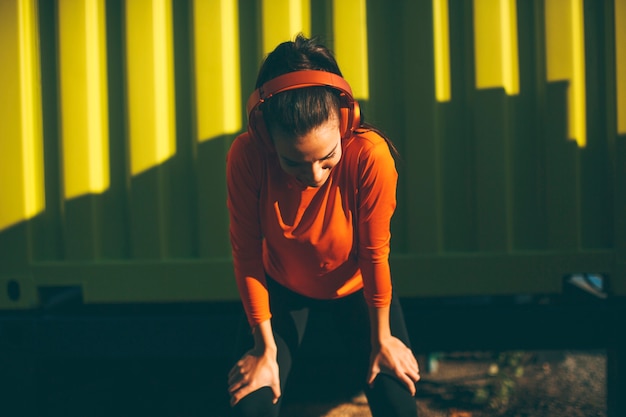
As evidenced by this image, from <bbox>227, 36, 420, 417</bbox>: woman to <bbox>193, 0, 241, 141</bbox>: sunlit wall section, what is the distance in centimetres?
65

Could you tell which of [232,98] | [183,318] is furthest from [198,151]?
[183,318]

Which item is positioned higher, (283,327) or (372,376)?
Result: (283,327)

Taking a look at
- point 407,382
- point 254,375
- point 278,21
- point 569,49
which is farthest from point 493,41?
point 254,375

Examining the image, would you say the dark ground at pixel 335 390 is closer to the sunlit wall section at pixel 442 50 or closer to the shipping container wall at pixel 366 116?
the shipping container wall at pixel 366 116

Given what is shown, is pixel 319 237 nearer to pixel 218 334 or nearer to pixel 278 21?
pixel 218 334

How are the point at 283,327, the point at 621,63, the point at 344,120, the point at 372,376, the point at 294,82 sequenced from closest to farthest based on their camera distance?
the point at 294,82
the point at 344,120
the point at 372,376
the point at 283,327
the point at 621,63

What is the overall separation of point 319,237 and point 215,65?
1.03m

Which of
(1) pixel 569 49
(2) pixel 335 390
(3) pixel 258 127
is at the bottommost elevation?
(2) pixel 335 390

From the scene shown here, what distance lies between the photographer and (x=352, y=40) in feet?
7.44

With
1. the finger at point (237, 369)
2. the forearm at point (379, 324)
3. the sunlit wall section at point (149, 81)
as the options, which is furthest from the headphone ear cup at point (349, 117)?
the sunlit wall section at point (149, 81)

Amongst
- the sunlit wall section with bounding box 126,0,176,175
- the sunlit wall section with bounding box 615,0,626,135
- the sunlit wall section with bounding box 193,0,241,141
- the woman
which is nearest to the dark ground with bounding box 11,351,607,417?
the woman

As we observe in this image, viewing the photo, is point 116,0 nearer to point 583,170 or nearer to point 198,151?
point 198,151

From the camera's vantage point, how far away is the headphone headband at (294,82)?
4.77 feet

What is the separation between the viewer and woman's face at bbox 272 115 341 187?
4.84ft
